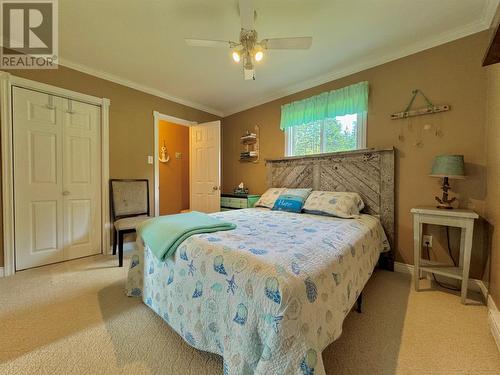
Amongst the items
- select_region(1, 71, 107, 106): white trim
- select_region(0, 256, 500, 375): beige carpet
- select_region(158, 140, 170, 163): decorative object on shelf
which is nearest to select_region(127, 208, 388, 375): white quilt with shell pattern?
select_region(0, 256, 500, 375): beige carpet

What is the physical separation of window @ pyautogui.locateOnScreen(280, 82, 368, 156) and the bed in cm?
139

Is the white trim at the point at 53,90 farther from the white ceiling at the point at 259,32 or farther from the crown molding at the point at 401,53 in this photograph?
the crown molding at the point at 401,53

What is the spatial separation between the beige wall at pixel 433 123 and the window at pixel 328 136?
0.15 m

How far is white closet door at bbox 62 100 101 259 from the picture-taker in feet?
8.88

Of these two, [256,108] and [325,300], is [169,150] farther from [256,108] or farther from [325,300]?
[325,300]

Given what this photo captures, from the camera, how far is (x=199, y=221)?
5.45 ft

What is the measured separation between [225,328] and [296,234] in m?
0.77

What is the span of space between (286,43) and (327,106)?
1400mm

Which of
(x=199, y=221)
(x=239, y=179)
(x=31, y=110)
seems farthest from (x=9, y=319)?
(x=239, y=179)

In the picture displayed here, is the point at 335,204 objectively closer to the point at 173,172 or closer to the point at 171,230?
the point at 171,230

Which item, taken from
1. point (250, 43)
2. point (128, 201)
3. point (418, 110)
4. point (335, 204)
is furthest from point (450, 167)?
point (128, 201)

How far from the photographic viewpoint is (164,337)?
1.43 metres

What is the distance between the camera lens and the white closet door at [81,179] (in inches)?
107

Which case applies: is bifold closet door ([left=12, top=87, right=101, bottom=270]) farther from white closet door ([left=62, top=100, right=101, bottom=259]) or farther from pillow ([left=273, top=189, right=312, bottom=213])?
pillow ([left=273, top=189, right=312, bottom=213])
